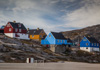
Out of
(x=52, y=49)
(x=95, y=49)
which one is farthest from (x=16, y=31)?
(x=95, y=49)

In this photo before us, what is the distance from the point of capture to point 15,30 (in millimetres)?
88062

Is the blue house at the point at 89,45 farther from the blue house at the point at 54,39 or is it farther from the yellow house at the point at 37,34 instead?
the yellow house at the point at 37,34

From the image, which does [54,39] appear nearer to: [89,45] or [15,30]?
[89,45]

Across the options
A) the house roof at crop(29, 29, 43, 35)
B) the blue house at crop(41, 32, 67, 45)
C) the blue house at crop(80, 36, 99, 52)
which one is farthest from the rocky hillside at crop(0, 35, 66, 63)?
the house roof at crop(29, 29, 43, 35)

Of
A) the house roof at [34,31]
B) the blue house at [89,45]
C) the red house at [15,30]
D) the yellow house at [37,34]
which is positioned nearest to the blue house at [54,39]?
the yellow house at [37,34]

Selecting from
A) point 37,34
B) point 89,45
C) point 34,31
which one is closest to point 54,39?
point 37,34

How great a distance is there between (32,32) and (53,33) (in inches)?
836

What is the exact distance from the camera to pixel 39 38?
3853 inches

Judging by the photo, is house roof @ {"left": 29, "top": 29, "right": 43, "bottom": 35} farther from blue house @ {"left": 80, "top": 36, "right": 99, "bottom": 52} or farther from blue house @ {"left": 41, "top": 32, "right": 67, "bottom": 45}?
blue house @ {"left": 80, "top": 36, "right": 99, "bottom": 52}

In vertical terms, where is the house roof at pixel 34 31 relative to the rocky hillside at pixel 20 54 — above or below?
above

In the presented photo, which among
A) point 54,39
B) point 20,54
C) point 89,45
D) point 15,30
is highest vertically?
point 15,30

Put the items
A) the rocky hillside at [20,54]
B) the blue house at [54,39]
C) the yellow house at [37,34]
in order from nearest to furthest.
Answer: the rocky hillside at [20,54], the blue house at [54,39], the yellow house at [37,34]

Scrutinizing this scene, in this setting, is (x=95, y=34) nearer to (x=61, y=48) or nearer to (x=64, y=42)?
(x=64, y=42)

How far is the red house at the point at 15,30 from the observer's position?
3435 inches
